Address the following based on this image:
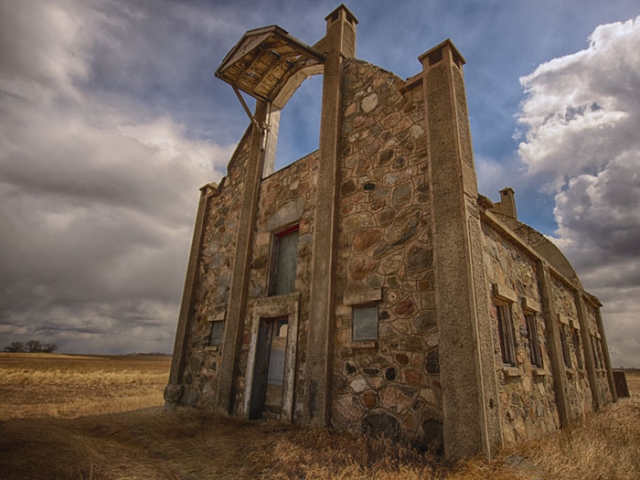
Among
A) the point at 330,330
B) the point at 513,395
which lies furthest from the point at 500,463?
the point at 330,330

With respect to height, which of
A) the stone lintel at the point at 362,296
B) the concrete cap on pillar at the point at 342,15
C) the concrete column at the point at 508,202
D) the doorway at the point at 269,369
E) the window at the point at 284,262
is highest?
the concrete cap on pillar at the point at 342,15

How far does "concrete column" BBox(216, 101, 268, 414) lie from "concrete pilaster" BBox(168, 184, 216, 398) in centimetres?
202

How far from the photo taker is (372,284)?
542 cm

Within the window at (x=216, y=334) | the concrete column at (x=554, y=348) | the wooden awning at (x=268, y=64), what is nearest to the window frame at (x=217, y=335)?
the window at (x=216, y=334)

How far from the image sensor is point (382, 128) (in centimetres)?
614

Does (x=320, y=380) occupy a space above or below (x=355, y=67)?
below

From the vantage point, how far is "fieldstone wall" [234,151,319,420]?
6.38m

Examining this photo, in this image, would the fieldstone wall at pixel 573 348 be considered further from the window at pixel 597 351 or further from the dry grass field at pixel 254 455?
the window at pixel 597 351

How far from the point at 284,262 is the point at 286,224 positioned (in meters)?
0.79

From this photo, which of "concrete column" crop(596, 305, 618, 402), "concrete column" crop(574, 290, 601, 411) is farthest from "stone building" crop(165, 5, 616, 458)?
"concrete column" crop(596, 305, 618, 402)

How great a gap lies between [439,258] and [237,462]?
3435 mm

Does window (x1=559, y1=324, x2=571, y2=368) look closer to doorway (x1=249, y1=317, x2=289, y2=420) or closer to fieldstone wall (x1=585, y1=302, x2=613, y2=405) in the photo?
fieldstone wall (x1=585, y1=302, x2=613, y2=405)

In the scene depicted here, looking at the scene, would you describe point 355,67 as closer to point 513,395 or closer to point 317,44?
point 317,44

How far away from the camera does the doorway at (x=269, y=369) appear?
258 inches
